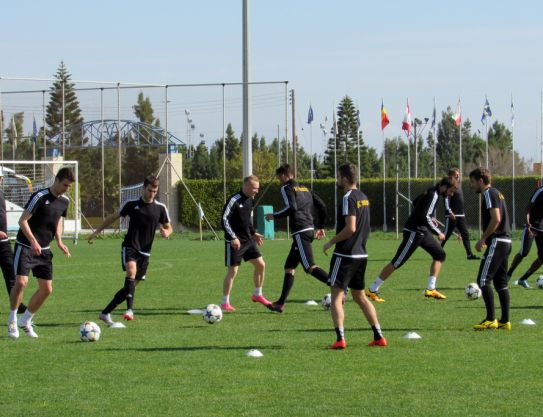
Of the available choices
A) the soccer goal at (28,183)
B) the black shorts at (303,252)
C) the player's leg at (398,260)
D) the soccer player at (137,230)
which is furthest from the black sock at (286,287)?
the soccer goal at (28,183)

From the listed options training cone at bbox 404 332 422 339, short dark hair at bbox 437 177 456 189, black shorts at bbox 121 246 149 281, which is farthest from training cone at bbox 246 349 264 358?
short dark hair at bbox 437 177 456 189

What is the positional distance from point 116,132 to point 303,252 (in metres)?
33.0

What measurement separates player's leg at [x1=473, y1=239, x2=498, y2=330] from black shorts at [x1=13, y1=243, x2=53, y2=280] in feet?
18.0

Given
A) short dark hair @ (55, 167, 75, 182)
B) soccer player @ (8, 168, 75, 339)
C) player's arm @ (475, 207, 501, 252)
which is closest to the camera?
short dark hair @ (55, 167, 75, 182)

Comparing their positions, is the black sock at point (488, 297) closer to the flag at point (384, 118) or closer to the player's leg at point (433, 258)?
the player's leg at point (433, 258)

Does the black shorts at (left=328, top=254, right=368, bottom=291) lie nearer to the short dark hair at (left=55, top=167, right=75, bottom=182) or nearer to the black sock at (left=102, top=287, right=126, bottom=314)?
the short dark hair at (left=55, top=167, right=75, bottom=182)

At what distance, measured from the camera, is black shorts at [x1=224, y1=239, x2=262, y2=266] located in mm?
14828

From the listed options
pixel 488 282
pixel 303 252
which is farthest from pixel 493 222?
pixel 303 252

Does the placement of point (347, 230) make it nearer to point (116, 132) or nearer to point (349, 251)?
point (349, 251)

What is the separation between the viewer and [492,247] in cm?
1251

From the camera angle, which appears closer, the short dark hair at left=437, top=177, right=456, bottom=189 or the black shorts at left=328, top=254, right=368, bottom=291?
the black shorts at left=328, top=254, right=368, bottom=291

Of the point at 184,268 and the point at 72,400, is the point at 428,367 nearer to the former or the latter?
the point at 72,400

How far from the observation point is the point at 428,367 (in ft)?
31.8

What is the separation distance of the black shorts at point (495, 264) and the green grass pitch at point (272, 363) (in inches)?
26.2
